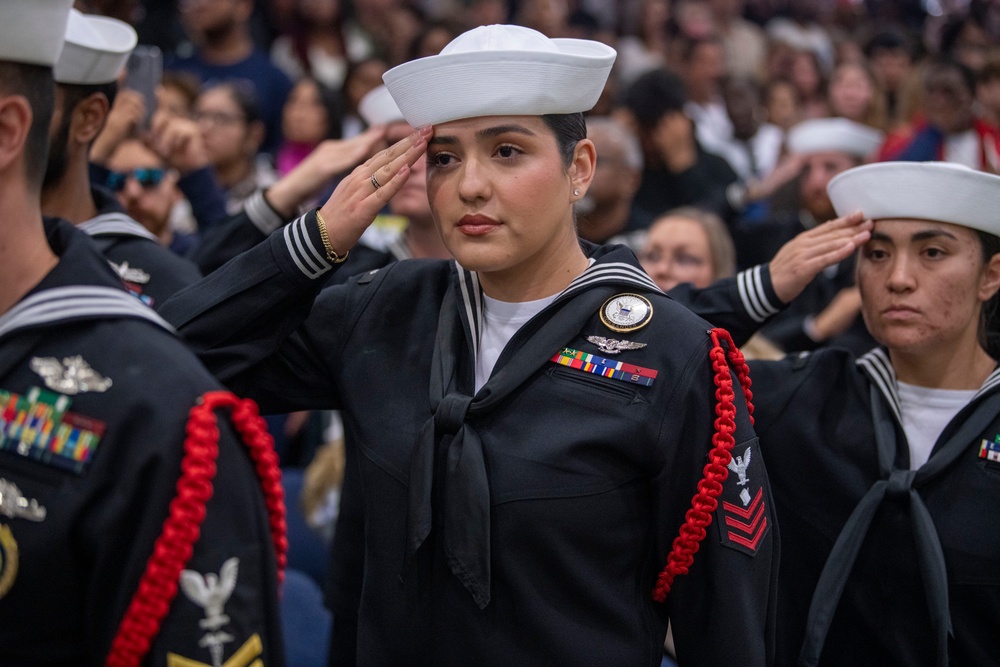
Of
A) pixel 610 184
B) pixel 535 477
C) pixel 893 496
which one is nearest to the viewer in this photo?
pixel 535 477

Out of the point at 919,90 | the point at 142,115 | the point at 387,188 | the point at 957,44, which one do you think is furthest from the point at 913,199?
the point at 957,44

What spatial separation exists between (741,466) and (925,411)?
839 millimetres

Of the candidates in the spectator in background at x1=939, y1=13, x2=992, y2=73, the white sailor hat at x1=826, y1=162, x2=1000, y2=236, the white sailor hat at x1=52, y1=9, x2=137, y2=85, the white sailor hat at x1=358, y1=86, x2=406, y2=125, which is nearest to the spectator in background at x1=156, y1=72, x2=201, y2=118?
the white sailor hat at x1=358, y1=86, x2=406, y2=125

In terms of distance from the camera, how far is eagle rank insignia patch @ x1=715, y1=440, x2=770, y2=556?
92.6 inches

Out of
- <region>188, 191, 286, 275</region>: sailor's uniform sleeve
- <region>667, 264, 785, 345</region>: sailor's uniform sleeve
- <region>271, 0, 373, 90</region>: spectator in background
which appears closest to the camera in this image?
<region>667, 264, 785, 345</region>: sailor's uniform sleeve

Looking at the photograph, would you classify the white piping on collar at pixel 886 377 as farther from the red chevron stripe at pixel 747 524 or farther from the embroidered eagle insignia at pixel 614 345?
the embroidered eagle insignia at pixel 614 345

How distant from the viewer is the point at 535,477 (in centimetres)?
229

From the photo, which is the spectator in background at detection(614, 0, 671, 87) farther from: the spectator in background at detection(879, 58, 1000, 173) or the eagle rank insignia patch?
the eagle rank insignia patch

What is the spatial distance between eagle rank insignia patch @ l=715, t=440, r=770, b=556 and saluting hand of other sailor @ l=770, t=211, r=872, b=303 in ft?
2.25

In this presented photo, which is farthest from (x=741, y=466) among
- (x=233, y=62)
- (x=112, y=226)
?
(x=233, y=62)

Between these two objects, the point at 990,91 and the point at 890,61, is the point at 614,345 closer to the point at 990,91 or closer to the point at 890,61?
the point at 990,91

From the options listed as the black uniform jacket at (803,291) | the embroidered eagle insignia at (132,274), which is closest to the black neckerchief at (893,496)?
the black uniform jacket at (803,291)

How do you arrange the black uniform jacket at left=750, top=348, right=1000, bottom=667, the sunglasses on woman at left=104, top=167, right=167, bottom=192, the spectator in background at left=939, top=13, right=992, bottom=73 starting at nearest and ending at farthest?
the black uniform jacket at left=750, top=348, right=1000, bottom=667, the sunglasses on woman at left=104, top=167, right=167, bottom=192, the spectator in background at left=939, top=13, right=992, bottom=73

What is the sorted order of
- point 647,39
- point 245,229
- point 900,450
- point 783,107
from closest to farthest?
point 900,450, point 245,229, point 783,107, point 647,39
